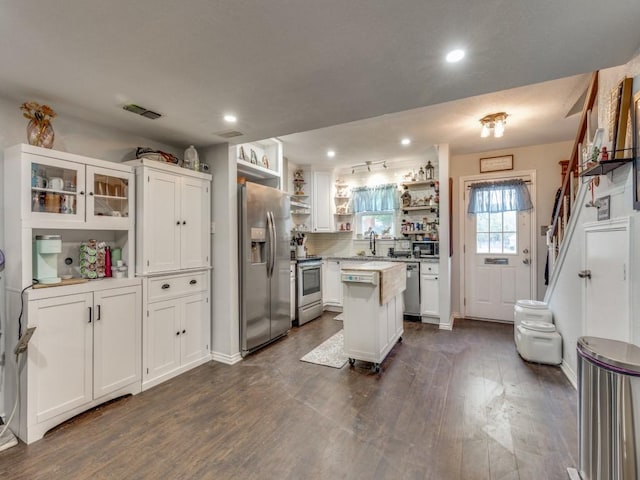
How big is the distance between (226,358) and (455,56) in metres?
3.34

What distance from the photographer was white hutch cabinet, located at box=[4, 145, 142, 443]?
2068 mm

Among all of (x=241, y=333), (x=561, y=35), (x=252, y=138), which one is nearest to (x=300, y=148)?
(x=252, y=138)

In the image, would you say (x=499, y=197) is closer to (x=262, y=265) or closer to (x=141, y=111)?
(x=262, y=265)

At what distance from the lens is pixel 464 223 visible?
5.02 m

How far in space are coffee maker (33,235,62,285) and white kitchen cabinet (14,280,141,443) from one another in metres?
0.16

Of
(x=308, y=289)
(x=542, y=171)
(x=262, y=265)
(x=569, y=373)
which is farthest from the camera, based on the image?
(x=308, y=289)

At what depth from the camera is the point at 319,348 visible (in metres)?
3.65

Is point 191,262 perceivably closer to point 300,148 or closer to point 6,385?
point 6,385

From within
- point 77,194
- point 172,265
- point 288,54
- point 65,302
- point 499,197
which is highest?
point 288,54

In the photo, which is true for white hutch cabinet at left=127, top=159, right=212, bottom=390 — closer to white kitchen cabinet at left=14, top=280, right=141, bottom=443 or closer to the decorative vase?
white kitchen cabinet at left=14, top=280, right=141, bottom=443

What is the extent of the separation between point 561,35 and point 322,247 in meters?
4.86

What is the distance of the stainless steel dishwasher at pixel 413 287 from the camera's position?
4742 mm

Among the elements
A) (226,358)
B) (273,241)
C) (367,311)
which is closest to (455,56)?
(367,311)

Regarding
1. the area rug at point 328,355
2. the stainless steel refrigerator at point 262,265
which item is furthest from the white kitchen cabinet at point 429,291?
the stainless steel refrigerator at point 262,265
